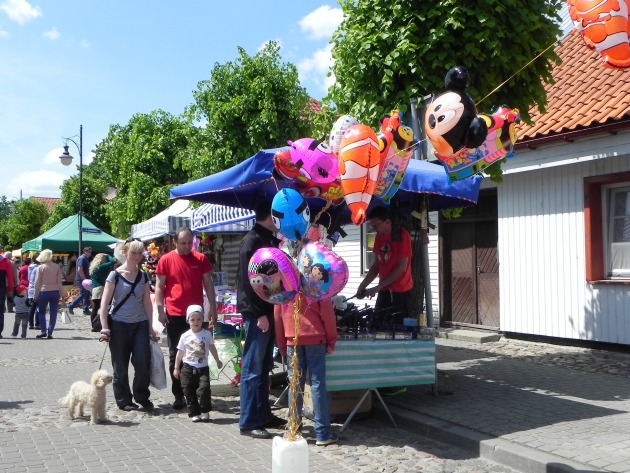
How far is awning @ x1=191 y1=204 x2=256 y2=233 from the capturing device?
36.1 feet

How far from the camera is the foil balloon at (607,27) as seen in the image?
15.4ft

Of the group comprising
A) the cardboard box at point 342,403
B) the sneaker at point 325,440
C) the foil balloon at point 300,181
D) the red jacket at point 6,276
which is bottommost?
the sneaker at point 325,440

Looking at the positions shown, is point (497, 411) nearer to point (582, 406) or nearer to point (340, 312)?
point (582, 406)

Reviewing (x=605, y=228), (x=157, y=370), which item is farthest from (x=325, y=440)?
(x=605, y=228)

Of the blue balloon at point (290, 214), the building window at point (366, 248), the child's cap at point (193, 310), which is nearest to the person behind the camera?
the blue balloon at point (290, 214)

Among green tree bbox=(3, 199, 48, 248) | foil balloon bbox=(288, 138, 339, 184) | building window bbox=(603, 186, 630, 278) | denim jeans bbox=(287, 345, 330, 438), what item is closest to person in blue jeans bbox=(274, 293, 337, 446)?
denim jeans bbox=(287, 345, 330, 438)

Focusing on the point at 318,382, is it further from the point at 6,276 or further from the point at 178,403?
the point at 6,276

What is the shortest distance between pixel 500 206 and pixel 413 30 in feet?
17.2

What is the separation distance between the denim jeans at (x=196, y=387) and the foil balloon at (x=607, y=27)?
463cm

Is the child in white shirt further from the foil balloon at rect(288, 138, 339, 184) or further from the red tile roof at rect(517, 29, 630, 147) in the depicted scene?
the red tile roof at rect(517, 29, 630, 147)

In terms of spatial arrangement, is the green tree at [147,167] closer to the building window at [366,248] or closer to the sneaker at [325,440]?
the building window at [366,248]

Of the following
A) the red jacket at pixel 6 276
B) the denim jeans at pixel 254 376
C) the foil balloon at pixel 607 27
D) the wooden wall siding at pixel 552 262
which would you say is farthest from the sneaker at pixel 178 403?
the red jacket at pixel 6 276

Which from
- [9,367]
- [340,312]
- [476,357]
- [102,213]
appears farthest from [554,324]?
[102,213]

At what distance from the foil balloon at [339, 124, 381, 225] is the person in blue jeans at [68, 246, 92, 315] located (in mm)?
15616
